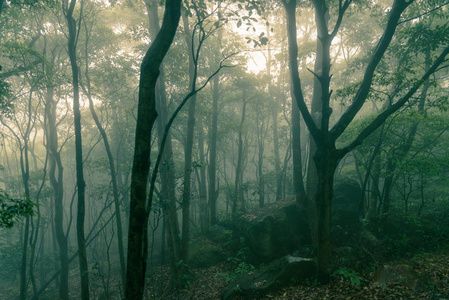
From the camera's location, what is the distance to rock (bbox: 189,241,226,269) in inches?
444

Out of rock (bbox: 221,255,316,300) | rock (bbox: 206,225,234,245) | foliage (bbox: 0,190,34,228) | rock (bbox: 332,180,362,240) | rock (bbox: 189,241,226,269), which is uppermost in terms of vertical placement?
foliage (bbox: 0,190,34,228)

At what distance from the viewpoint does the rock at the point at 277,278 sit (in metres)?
6.65

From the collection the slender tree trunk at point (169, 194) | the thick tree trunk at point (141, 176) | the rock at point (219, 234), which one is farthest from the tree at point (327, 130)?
the rock at point (219, 234)

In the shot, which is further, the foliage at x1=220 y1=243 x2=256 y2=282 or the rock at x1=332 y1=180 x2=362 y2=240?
the rock at x1=332 y1=180 x2=362 y2=240

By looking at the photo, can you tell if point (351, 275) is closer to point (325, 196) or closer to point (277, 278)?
point (277, 278)

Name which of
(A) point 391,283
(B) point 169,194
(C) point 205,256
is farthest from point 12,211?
(C) point 205,256

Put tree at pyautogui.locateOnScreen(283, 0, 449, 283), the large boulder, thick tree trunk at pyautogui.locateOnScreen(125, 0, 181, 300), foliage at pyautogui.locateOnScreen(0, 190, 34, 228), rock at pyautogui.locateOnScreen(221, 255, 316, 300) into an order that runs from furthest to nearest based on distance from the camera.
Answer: the large boulder → rock at pyautogui.locateOnScreen(221, 255, 316, 300) → tree at pyautogui.locateOnScreen(283, 0, 449, 283) → foliage at pyautogui.locateOnScreen(0, 190, 34, 228) → thick tree trunk at pyautogui.locateOnScreen(125, 0, 181, 300)

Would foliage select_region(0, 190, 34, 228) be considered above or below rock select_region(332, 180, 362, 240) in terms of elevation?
above

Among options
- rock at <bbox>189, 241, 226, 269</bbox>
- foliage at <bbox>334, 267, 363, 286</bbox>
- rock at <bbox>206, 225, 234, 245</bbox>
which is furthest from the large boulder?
foliage at <bbox>334, 267, 363, 286</bbox>

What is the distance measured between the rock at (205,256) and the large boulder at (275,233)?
1751 mm

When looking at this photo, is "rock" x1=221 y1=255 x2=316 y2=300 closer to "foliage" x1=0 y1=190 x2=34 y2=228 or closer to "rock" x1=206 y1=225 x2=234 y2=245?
"rock" x1=206 y1=225 x2=234 y2=245

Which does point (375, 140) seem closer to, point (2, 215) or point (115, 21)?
point (2, 215)

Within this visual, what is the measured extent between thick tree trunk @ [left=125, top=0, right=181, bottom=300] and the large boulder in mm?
7365

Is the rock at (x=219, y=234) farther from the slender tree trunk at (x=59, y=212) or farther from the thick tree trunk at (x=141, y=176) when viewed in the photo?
the thick tree trunk at (x=141, y=176)
